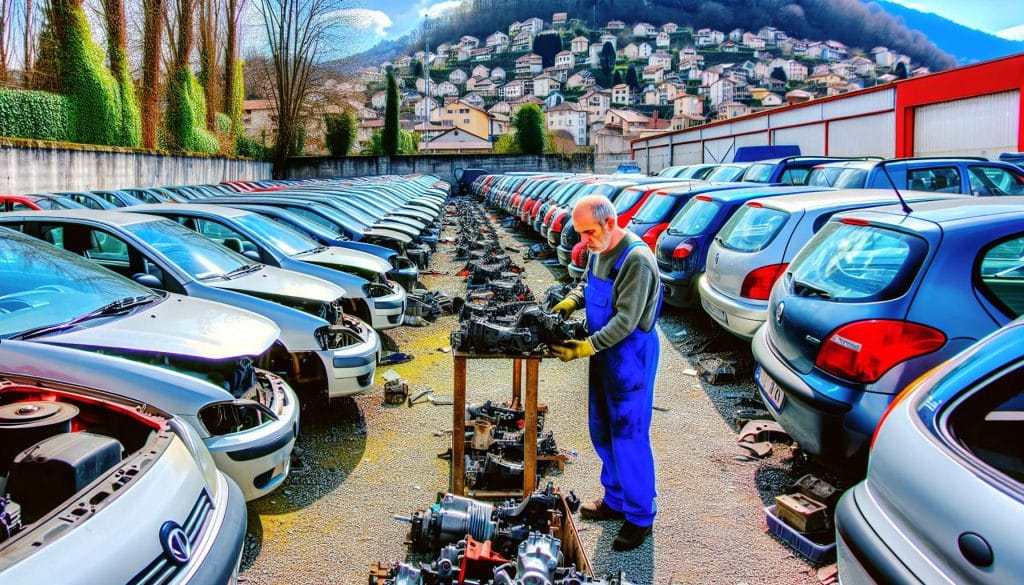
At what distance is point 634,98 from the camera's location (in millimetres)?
159500

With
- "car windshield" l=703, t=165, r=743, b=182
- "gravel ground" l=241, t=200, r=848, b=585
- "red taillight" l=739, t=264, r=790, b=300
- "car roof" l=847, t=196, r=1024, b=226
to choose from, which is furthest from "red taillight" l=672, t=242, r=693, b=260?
"car windshield" l=703, t=165, r=743, b=182

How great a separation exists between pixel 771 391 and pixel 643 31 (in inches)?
8155

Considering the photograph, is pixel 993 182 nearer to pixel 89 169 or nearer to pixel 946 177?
pixel 946 177

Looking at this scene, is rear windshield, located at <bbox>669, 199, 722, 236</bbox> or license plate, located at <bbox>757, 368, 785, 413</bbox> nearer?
license plate, located at <bbox>757, 368, 785, 413</bbox>

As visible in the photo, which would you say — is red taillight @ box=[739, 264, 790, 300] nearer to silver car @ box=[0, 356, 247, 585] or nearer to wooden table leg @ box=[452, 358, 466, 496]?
wooden table leg @ box=[452, 358, 466, 496]

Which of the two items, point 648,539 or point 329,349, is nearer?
point 648,539

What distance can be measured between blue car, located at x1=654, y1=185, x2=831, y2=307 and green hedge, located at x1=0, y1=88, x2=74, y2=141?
19519mm

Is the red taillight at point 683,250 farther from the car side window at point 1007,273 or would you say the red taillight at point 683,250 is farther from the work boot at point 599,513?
the work boot at point 599,513

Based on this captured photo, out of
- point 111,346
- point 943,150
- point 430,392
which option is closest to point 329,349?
point 430,392

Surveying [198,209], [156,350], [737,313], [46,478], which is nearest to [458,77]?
[198,209]

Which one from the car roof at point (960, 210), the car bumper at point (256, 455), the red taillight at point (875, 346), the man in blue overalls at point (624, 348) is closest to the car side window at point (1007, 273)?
the car roof at point (960, 210)

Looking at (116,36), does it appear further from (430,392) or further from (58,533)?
(58,533)

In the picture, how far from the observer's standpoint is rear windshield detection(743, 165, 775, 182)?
14.0m

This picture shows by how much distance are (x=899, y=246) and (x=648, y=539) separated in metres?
2.10
